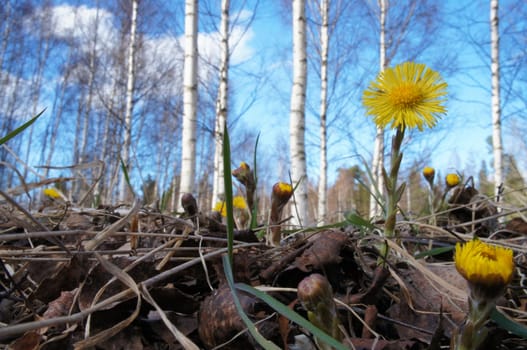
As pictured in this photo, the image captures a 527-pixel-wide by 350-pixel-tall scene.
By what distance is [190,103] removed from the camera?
525 cm

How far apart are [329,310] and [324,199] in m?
8.55

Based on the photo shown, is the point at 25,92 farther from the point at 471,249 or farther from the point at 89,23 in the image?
the point at 471,249

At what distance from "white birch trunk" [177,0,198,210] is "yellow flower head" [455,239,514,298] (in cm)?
496

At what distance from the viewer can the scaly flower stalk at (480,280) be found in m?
0.35

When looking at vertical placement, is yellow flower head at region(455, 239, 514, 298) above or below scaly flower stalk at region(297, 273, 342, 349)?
above

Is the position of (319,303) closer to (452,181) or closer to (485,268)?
(485,268)

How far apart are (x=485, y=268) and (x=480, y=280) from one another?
0.04 ft

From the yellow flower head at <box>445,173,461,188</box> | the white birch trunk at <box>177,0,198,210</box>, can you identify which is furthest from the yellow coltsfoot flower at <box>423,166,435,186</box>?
the white birch trunk at <box>177,0,198,210</box>

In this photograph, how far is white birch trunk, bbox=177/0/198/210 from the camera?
524 centimetres

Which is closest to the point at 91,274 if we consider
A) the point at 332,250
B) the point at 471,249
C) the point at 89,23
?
the point at 332,250

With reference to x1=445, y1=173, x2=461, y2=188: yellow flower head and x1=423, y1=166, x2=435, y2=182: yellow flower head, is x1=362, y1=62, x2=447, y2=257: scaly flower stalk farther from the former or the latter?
x1=423, y1=166, x2=435, y2=182: yellow flower head

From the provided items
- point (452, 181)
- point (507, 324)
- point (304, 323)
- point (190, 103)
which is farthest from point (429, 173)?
point (190, 103)

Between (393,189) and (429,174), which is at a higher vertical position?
(429,174)

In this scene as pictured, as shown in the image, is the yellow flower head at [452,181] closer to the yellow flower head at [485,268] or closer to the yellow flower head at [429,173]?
the yellow flower head at [429,173]
